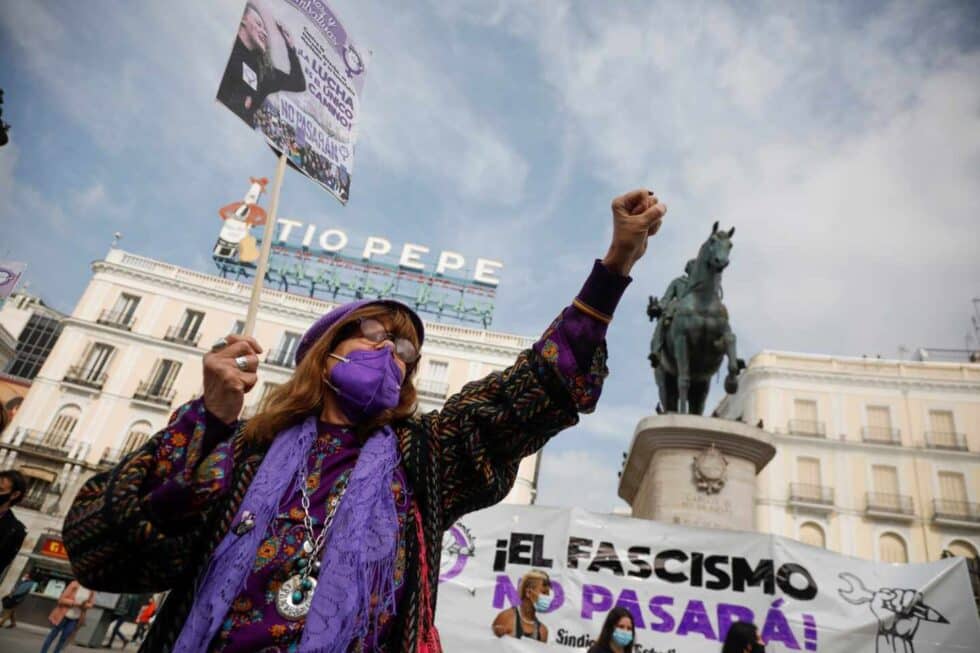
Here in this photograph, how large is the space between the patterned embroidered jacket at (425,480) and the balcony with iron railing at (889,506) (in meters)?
35.3

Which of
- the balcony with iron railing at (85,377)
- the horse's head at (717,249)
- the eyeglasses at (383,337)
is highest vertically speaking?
the balcony with iron railing at (85,377)

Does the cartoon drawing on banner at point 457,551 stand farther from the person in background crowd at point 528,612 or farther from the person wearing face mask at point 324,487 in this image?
the person wearing face mask at point 324,487

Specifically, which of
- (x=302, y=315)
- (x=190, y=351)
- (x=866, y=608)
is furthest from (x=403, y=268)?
(x=866, y=608)

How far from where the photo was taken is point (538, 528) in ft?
19.9

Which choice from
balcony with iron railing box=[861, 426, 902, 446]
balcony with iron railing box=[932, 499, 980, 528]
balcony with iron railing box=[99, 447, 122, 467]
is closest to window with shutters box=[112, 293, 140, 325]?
balcony with iron railing box=[99, 447, 122, 467]

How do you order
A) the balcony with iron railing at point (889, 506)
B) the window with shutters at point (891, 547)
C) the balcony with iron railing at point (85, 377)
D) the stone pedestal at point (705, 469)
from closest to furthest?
A: 1. the stone pedestal at point (705, 469)
2. the window with shutters at point (891, 547)
3. the balcony with iron railing at point (889, 506)
4. the balcony with iron railing at point (85, 377)

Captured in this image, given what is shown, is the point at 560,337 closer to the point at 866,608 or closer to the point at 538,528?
the point at 538,528

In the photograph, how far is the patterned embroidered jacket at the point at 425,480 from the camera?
124cm

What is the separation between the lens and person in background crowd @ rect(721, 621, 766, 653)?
511cm

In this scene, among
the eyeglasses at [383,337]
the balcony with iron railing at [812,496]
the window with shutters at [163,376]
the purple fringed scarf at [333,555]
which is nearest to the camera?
the purple fringed scarf at [333,555]

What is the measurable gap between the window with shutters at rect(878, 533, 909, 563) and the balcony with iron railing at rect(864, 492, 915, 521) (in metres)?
1.00

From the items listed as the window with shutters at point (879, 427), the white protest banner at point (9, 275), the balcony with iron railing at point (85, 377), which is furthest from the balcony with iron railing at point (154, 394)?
the window with shutters at point (879, 427)

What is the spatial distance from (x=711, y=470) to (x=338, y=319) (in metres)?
5.19

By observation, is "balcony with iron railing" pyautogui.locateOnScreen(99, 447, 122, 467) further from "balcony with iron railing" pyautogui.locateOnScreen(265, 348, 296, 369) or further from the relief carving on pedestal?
the relief carving on pedestal
